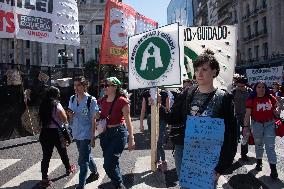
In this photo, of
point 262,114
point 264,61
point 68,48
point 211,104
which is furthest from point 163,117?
point 68,48

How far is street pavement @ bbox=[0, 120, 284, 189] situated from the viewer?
20.7 ft

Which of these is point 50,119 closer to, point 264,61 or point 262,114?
point 262,114

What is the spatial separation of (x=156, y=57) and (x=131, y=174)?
218 cm

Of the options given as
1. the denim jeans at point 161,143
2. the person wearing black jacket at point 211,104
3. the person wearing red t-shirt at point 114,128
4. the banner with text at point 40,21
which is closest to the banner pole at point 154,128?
the denim jeans at point 161,143

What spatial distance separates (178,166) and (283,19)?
2061 inches

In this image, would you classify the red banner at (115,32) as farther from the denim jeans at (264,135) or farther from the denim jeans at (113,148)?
the denim jeans at (113,148)

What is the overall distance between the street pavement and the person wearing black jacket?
2.98 metres

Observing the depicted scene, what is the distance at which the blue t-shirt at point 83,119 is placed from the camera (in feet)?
19.4

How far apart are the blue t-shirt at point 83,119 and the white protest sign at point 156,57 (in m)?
0.90

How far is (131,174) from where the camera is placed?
7.05m

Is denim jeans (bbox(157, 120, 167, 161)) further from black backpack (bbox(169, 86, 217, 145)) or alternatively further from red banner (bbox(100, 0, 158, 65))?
red banner (bbox(100, 0, 158, 65))

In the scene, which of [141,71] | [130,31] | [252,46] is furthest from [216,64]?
[252,46]

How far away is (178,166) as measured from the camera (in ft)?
12.0

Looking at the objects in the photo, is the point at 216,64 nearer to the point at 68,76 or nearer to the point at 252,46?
the point at 68,76
